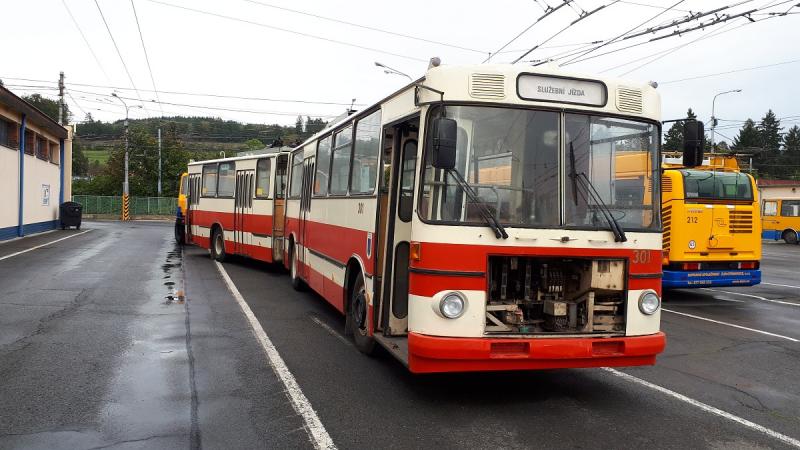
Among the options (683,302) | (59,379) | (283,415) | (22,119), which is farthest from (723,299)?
(22,119)

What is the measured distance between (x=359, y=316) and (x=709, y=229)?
8.36 metres

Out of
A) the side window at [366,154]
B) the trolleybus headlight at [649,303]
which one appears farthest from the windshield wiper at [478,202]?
the side window at [366,154]

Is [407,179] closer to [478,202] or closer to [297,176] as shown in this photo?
[478,202]

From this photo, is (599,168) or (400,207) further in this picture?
(400,207)

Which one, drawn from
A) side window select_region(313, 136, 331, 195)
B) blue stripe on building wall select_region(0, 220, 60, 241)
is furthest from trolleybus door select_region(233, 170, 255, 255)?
blue stripe on building wall select_region(0, 220, 60, 241)

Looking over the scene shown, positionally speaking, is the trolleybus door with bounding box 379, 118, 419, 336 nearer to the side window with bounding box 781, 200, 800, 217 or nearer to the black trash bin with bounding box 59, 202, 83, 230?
the black trash bin with bounding box 59, 202, 83, 230

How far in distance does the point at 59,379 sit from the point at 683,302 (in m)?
11.5

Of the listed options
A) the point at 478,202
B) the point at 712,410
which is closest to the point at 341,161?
the point at 478,202

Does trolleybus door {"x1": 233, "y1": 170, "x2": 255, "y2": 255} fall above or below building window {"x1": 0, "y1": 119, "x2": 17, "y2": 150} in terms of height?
below

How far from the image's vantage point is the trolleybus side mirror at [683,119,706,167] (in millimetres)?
6230

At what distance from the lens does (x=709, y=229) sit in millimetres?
12633

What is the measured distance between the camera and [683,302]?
518 inches

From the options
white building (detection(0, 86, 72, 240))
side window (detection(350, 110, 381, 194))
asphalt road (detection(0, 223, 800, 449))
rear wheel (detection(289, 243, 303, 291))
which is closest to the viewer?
asphalt road (detection(0, 223, 800, 449))

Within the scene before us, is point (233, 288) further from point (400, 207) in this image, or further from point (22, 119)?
point (22, 119)
